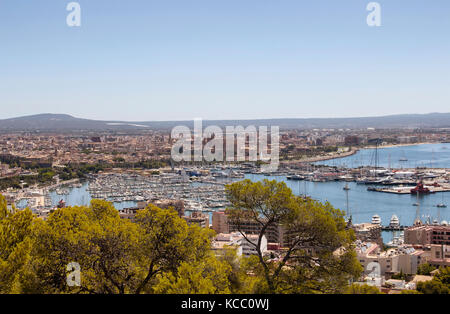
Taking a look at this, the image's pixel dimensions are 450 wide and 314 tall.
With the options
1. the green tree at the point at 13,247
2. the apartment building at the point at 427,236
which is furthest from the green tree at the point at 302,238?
the apartment building at the point at 427,236

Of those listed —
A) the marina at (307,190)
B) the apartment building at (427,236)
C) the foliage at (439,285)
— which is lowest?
the marina at (307,190)

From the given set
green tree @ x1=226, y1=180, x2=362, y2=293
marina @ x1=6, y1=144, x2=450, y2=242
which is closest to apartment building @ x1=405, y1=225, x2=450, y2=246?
marina @ x1=6, y1=144, x2=450, y2=242

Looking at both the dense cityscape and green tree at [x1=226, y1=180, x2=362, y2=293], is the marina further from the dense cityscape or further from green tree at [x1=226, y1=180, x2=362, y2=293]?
green tree at [x1=226, y1=180, x2=362, y2=293]

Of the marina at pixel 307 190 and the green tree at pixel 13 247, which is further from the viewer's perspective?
the marina at pixel 307 190

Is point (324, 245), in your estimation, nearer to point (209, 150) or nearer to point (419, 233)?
point (419, 233)

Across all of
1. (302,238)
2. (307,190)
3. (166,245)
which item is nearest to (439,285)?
(302,238)

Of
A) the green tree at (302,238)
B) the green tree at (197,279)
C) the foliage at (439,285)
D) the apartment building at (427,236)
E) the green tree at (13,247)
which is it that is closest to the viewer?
the green tree at (197,279)

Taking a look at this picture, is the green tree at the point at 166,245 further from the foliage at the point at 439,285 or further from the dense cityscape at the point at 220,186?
the foliage at the point at 439,285

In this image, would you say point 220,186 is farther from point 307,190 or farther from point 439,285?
point 439,285
